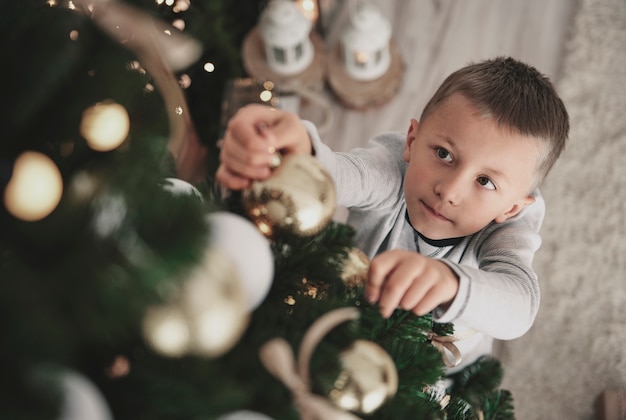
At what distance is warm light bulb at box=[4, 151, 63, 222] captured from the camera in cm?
23

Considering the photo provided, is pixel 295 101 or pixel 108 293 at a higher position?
pixel 108 293

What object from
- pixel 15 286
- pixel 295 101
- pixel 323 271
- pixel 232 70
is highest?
pixel 15 286

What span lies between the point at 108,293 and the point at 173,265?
0.10ft

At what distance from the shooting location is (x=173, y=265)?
0.24 metres

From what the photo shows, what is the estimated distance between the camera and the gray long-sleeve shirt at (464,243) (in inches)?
19.8

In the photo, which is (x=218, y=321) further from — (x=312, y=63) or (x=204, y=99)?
(x=312, y=63)

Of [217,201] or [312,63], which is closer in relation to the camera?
[217,201]

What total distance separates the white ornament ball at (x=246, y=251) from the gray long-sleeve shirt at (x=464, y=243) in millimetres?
155

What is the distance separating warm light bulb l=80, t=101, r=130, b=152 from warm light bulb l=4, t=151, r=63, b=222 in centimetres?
2

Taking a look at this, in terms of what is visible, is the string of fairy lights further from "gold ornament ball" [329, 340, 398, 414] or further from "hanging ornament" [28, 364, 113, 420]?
"gold ornament ball" [329, 340, 398, 414]

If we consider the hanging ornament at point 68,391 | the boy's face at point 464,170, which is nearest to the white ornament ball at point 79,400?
the hanging ornament at point 68,391

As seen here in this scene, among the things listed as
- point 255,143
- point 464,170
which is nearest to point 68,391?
point 255,143

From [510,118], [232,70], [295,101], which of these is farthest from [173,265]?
[295,101]

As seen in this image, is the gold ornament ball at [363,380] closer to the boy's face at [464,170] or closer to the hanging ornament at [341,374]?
the hanging ornament at [341,374]
